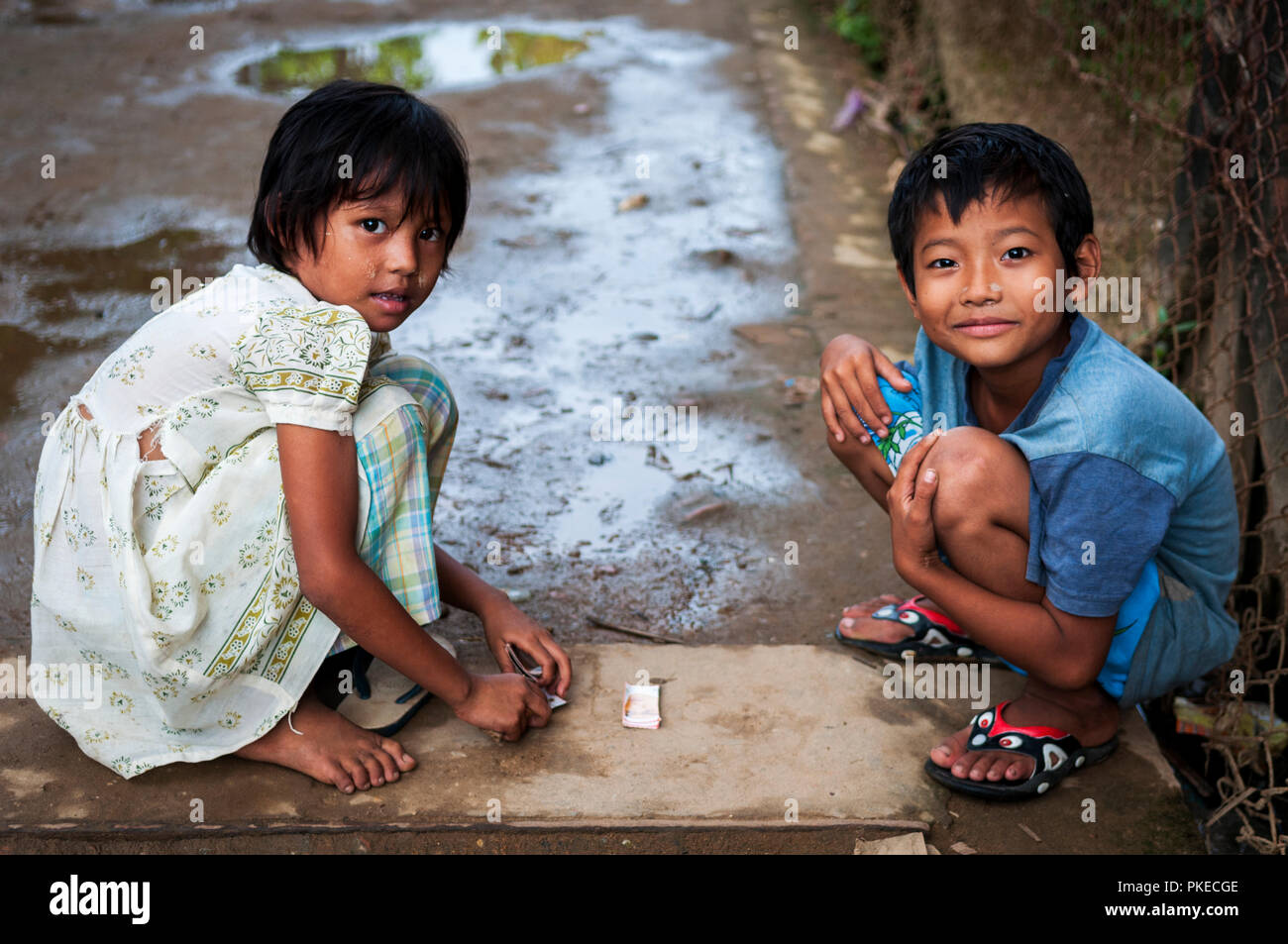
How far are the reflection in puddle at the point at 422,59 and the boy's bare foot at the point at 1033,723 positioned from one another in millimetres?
4589

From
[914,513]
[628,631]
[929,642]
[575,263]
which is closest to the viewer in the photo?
[914,513]

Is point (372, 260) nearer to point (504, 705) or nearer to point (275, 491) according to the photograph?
point (275, 491)

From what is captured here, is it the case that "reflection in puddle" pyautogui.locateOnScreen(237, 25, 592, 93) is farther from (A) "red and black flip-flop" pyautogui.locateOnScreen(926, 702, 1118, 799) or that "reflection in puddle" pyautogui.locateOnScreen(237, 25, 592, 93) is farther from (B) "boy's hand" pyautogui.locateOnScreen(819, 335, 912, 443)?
(A) "red and black flip-flop" pyautogui.locateOnScreen(926, 702, 1118, 799)

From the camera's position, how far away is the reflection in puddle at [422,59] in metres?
5.95

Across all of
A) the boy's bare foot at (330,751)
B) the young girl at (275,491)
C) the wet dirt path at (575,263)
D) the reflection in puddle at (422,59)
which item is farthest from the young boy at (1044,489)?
the reflection in puddle at (422,59)

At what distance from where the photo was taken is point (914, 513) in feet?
6.46

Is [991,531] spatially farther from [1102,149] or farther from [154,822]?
[1102,149]

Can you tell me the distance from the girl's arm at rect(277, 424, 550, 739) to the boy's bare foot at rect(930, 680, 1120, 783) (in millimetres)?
899

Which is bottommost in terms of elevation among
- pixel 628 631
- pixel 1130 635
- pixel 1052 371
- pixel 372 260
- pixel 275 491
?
pixel 628 631

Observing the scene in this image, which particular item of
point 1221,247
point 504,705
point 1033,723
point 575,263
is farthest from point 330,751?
point 575,263

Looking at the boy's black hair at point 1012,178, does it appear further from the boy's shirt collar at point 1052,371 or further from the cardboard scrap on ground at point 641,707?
the cardboard scrap on ground at point 641,707

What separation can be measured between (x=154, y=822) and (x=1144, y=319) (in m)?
2.62

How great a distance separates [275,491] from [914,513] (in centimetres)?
103

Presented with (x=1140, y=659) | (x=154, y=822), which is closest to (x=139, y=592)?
(x=154, y=822)
